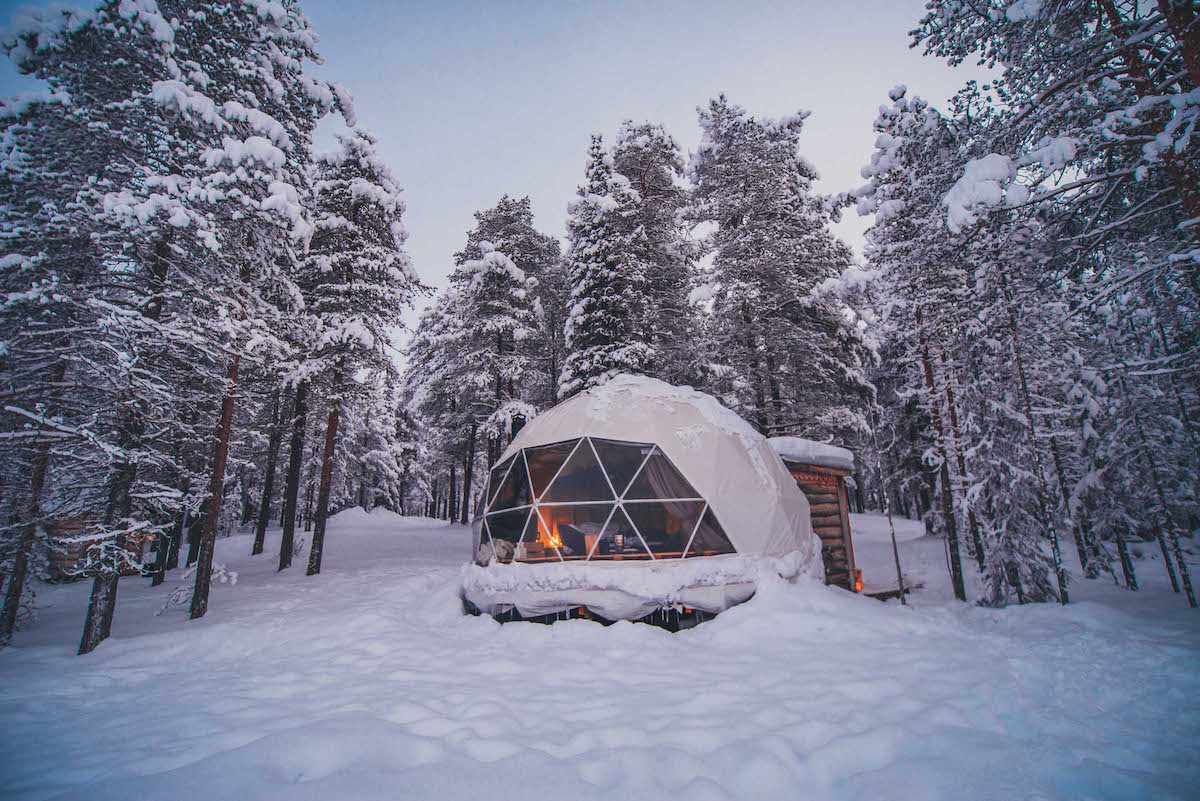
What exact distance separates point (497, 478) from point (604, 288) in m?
5.80

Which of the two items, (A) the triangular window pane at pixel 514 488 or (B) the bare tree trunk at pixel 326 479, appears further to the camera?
(B) the bare tree trunk at pixel 326 479

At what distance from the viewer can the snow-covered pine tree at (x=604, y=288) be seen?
11484 millimetres

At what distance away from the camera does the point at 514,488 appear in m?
8.22

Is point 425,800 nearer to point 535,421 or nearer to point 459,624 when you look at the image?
point 459,624

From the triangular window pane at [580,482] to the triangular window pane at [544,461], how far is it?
0.28 m

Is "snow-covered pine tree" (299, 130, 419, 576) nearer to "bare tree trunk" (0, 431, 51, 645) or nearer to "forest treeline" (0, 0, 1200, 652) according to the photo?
"forest treeline" (0, 0, 1200, 652)

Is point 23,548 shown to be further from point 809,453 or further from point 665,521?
point 809,453

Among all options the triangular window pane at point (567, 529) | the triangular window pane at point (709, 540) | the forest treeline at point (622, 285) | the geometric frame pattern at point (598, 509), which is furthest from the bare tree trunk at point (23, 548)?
the triangular window pane at point (709, 540)

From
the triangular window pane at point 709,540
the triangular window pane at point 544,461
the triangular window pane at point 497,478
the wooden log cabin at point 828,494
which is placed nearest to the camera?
the triangular window pane at point 709,540

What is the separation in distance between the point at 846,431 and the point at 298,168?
16099 mm

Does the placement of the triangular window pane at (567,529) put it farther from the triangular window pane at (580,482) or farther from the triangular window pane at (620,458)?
the triangular window pane at (620,458)

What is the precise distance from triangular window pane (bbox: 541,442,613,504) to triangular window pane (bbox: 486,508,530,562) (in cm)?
59

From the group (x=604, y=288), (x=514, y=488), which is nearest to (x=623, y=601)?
(x=514, y=488)

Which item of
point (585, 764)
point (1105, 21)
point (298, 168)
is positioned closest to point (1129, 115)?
point (1105, 21)
